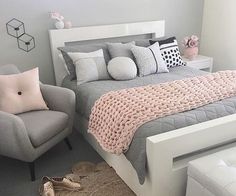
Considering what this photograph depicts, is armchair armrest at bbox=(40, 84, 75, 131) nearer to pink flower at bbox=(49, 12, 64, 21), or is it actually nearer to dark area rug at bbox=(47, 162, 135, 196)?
dark area rug at bbox=(47, 162, 135, 196)

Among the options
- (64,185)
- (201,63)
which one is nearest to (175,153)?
(64,185)

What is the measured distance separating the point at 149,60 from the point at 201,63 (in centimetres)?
115

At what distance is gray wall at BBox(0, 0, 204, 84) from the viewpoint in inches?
107

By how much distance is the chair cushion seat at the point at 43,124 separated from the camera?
2.03 m

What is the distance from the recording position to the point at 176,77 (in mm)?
2613

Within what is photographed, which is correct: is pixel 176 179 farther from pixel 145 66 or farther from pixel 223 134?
pixel 145 66

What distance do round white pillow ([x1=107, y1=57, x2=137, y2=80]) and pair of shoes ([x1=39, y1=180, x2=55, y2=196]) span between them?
1.15m

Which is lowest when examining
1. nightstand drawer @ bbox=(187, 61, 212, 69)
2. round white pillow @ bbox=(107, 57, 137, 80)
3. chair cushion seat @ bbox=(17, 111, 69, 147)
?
chair cushion seat @ bbox=(17, 111, 69, 147)

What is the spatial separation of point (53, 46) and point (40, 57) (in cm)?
20

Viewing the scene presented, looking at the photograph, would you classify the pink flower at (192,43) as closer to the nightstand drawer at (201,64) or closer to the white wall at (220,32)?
the nightstand drawer at (201,64)

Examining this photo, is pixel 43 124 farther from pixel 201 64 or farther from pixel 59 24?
pixel 201 64

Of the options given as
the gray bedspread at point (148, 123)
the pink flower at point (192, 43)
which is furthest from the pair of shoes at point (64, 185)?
the pink flower at point (192, 43)

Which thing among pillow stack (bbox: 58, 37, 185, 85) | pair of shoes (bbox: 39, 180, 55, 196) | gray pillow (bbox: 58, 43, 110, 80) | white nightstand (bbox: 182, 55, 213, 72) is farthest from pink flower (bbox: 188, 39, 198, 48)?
pair of shoes (bbox: 39, 180, 55, 196)

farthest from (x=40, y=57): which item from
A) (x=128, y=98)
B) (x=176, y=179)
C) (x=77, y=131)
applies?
(x=176, y=179)
